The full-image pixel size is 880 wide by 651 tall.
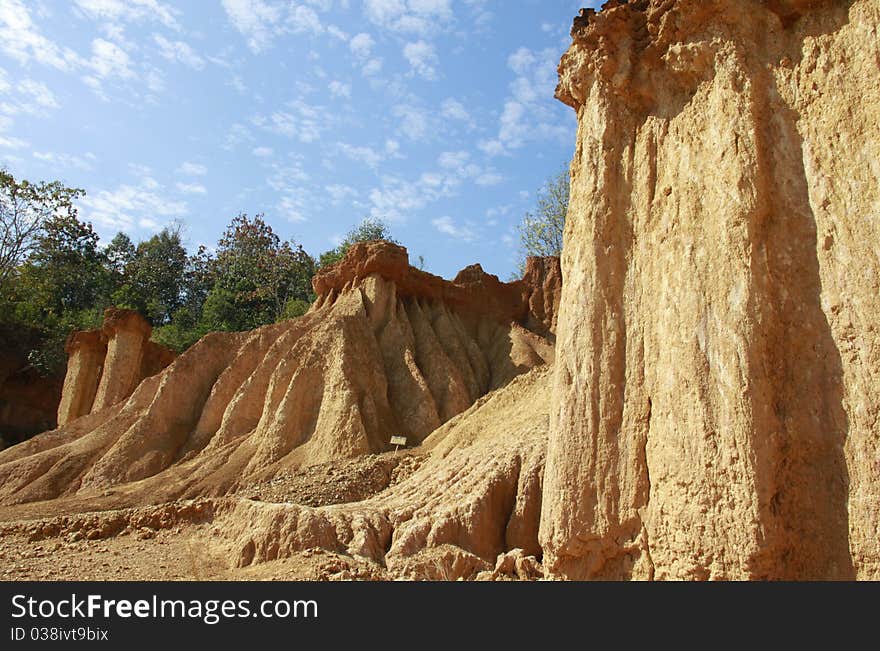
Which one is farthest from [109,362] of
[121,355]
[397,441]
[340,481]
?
[340,481]

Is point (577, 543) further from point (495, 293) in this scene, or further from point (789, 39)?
point (495, 293)

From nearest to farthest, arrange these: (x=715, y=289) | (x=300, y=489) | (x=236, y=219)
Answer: (x=715, y=289), (x=300, y=489), (x=236, y=219)

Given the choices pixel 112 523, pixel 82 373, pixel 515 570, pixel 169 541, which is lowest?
pixel 515 570

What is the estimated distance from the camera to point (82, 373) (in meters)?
29.2

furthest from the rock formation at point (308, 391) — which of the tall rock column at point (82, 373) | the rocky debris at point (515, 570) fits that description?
the rocky debris at point (515, 570)

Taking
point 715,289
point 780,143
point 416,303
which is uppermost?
point 416,303

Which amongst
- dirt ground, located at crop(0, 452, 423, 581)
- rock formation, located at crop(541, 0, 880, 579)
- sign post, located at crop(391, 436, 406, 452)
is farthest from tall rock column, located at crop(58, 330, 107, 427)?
rock formation, located at crop(541, 0, 880, 579)

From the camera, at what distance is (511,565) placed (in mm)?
9328

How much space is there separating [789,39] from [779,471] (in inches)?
188

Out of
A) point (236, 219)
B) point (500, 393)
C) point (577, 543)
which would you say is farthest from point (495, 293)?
point (236, 219)

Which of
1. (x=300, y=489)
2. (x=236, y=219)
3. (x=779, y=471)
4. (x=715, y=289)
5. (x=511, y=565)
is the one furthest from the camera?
(x=236, y=219)

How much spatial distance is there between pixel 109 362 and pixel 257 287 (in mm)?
18440

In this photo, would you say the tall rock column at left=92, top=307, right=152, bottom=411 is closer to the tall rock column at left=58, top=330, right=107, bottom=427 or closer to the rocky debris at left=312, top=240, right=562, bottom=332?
the tall rock column at left=58, top=330, right=107, bottom=427

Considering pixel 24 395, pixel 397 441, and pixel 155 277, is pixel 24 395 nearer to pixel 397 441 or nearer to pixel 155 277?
pixel 155 277
